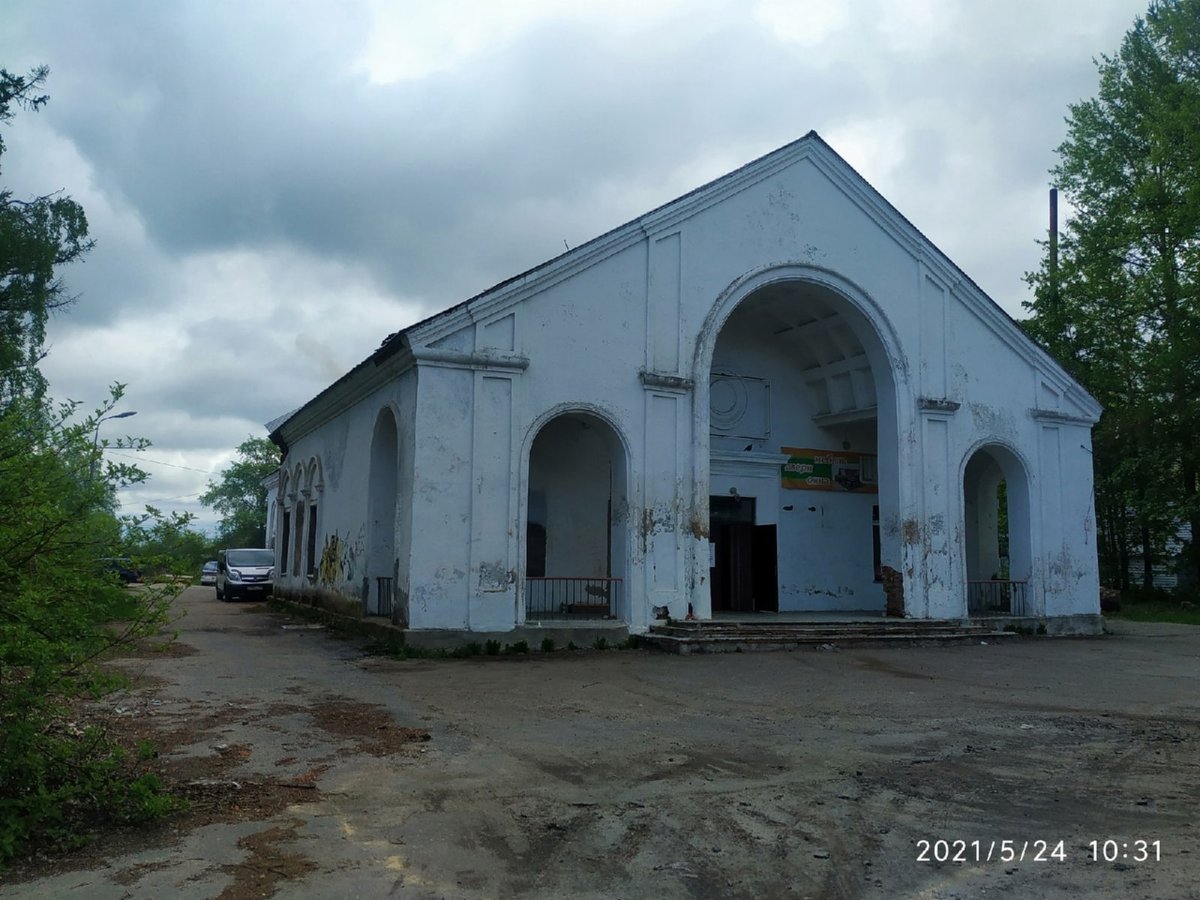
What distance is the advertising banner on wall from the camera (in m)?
21.6

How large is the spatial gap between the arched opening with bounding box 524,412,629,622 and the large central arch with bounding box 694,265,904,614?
102 inches

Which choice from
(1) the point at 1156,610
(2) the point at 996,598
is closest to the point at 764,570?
(2) the point at 996,598

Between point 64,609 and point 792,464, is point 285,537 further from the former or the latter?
point 64,609

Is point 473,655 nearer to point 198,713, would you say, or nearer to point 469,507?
point 469,507

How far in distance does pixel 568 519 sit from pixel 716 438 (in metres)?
3.93

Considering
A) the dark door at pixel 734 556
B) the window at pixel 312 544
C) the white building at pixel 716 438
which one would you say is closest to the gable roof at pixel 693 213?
the white building at pixel 716 438

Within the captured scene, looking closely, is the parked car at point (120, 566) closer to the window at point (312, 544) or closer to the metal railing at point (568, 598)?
the metal railing at point (568, 598)

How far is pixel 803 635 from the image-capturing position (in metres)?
16.1

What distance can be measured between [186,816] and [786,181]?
16.3 m

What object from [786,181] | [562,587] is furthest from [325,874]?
[786,181]

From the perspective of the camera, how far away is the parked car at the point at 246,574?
31.2 metres

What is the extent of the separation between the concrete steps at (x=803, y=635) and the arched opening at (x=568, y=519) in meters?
2.98

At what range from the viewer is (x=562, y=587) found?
1845 cm

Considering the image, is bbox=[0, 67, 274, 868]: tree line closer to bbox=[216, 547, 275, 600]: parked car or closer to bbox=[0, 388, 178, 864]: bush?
bbox=[0, 388, 178, 864]: bush
